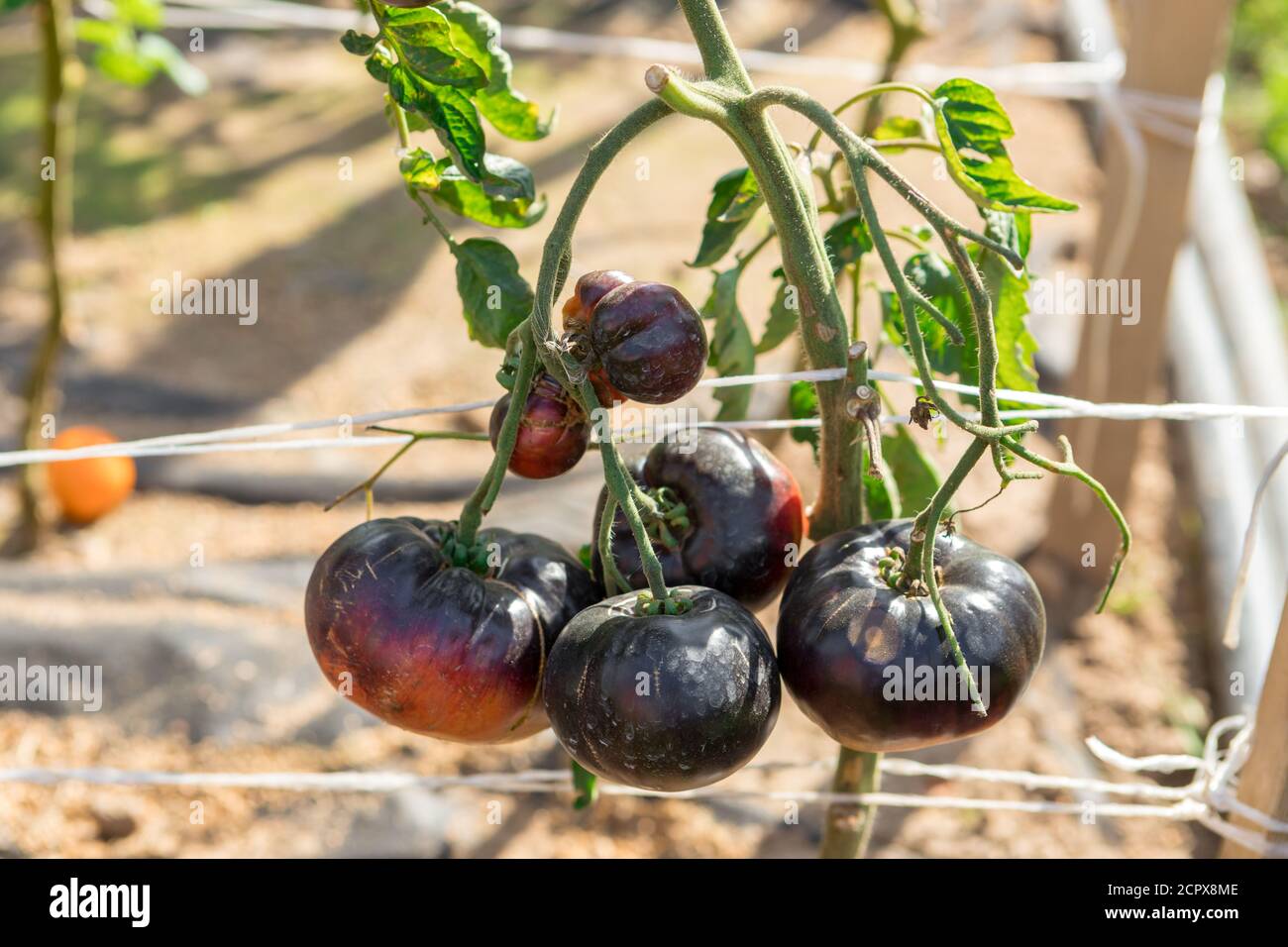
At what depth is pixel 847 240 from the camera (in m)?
1.17

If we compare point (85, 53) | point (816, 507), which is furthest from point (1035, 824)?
point (85, 53)

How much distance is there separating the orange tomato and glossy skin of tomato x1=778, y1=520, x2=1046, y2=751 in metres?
2.34

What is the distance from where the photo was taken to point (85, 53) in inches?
207

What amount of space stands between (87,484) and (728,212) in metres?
2.35

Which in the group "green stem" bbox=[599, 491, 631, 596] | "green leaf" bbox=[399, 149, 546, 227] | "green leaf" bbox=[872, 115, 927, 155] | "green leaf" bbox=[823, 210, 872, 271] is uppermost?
"green leaf" bbox=[872, 115, 927, 155]

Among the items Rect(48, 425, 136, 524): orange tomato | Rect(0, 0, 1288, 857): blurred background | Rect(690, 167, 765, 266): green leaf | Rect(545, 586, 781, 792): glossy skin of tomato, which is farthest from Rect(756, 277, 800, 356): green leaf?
Rect(48, 425, 136, 524): orange tomato

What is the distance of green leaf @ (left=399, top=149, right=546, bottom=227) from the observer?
1.06 meters

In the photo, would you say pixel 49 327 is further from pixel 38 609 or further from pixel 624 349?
pixel 624 349

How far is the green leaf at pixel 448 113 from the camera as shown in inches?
38.7

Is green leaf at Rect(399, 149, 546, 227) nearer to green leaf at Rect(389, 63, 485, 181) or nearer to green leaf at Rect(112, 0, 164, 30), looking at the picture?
green leaf at Rect(389, 63, 485, 181)

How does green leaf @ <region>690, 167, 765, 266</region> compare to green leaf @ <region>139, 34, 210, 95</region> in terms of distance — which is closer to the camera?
green leaf @ <region>690, 167, 765, 266</region>

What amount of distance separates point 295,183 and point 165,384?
121 cm

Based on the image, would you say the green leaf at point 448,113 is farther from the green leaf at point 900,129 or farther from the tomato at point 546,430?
the green leaf at point 900,129

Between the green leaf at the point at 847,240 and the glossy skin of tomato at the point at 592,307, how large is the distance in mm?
257
